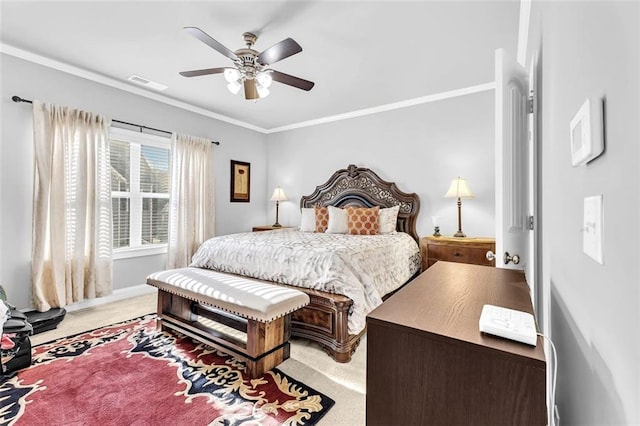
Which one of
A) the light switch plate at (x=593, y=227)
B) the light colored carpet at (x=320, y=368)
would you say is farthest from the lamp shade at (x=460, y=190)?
the light switch plate at (x=593, y=227)

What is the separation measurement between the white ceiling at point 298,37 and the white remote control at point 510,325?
222 centimetres

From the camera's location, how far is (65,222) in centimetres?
312

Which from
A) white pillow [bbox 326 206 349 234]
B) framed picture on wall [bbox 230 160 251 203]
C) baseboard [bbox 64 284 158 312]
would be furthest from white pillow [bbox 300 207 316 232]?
baseboard [bbox 64 284 158 312]

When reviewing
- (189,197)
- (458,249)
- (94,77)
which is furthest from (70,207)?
(458,249)

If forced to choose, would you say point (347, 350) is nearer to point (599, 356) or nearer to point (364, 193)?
point (599, 356)

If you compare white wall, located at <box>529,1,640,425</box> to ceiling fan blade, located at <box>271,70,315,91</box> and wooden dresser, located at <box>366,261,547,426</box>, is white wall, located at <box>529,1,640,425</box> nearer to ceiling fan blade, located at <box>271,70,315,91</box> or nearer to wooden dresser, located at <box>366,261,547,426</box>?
wooden dresser, located at <box>366,261,547,426</box>

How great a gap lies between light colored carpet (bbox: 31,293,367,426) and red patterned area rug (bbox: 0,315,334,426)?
79 mm

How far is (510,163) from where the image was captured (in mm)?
1569

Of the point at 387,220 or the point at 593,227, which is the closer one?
the point at 593,227

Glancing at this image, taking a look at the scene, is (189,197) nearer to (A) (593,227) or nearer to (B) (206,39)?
(B) (206,39)

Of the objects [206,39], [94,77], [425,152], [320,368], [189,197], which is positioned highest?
[94,77]

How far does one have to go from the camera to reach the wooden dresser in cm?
64

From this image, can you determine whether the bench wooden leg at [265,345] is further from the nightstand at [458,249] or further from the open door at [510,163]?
the nightstand at [458,249]

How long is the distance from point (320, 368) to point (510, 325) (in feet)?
5.53
